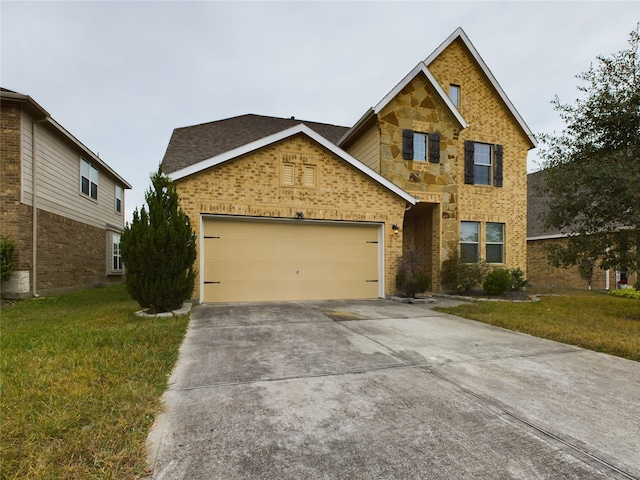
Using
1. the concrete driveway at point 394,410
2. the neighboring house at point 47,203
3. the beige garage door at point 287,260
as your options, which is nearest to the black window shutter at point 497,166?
the beige garage door at point 287,260

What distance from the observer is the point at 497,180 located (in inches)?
544

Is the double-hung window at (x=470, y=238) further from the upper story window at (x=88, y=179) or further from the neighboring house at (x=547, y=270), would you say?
the upper story window at (x=88, y=179)

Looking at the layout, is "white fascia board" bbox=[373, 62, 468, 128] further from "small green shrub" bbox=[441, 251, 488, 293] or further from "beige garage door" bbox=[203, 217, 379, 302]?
"small green shrub" bbox=[441, 251, 488, 293]

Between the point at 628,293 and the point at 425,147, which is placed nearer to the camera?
the point at 425,147

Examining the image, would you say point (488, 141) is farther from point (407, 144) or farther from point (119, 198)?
point (119, 198)

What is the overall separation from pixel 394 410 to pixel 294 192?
26.1ft

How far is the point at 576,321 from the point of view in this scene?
748 cm

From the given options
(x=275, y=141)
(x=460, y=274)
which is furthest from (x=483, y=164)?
(x=275, y=141)

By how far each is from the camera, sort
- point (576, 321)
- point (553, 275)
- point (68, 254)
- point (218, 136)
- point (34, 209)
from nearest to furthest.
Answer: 1. point (576, 321)
2. point (34, 209)
3. point (68, 254)
4. point (218, 136)
5. point (553, 275)

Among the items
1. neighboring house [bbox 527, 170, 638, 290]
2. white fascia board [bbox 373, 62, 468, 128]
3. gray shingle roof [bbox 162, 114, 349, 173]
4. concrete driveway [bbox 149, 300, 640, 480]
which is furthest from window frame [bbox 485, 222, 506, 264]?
concrete driveway [bbox 149, 300, 640, 480]

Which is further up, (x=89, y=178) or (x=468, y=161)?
(x=468, y=161)

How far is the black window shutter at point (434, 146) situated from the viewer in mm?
12688

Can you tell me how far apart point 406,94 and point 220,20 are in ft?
23.6

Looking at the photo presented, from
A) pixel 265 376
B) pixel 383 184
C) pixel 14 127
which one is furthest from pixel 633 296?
pixel 14 127
